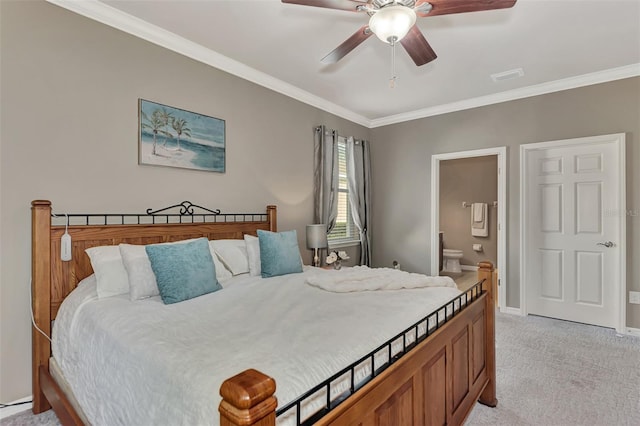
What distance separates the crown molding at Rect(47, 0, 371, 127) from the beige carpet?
111 inches

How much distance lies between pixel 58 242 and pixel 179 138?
4.03 ft

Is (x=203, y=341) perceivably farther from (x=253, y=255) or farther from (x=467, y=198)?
(x=467, y=198)

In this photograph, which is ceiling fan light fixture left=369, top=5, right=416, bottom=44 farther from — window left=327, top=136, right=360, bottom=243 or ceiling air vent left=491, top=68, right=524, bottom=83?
window left=327, top=136, right=360, bottom=243

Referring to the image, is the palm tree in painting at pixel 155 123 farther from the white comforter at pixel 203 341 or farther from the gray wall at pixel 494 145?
the gray wall at pixel 494 145

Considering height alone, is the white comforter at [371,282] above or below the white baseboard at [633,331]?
above

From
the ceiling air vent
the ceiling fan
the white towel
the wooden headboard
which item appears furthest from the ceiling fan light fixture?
the white towel

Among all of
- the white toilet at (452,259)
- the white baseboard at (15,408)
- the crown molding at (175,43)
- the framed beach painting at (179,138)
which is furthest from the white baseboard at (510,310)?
the white baseboard at (15,408)

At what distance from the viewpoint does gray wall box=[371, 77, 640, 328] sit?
11.1ft

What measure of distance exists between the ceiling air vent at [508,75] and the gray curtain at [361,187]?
1995 mm

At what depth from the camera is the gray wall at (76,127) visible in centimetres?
206

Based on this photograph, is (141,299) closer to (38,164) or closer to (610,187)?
(38,164)

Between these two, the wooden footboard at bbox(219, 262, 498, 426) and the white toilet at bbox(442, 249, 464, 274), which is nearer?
the wooden footboard at bbox(219, 262, 498, 426)

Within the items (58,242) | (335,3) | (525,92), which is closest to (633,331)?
(525,92)

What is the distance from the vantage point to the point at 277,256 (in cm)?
279
